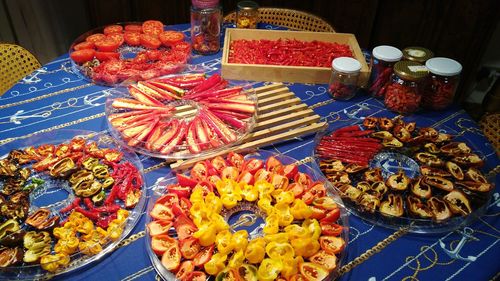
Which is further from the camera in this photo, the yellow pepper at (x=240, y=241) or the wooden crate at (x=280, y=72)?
the wooden crate at (x=280, y=72)

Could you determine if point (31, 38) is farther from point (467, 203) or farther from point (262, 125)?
point (467, 203)

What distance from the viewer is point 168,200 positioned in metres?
1.39

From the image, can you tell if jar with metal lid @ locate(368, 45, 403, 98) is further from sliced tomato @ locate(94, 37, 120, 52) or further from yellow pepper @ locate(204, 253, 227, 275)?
sliced tomato @ locate(94, 37, 120, 52)

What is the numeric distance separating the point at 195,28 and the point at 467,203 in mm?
1740

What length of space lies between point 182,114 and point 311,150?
633 millimetres

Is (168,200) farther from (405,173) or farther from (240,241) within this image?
(405,173)

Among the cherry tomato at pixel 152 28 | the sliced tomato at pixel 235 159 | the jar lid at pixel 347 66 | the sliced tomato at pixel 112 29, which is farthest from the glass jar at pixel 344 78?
the sliced tomato at pixel 112 29

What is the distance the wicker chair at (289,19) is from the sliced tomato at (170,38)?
1.73ft

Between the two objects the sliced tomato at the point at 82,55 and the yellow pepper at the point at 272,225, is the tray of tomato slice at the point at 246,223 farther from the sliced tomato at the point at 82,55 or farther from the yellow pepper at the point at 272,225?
the sliced tomato at the point at 82,55

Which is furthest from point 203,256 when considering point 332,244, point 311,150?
point 311,150

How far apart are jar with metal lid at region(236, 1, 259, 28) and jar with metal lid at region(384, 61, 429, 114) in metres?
1.03

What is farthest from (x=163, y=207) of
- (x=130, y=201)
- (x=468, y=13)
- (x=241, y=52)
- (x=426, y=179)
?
(x=468, y=13)

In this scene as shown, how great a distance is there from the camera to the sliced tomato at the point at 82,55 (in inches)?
87.1

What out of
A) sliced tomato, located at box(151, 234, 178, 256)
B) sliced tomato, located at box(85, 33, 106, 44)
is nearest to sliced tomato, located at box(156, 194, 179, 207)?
sliced tomato, located at box(151, 234, 178, 256)
